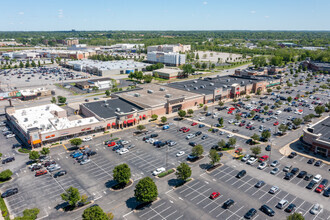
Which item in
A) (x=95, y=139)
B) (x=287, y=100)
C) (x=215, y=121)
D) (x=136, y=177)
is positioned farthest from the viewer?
(x=287, y=100)

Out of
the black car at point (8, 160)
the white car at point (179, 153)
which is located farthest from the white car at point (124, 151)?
the black car at point (8, 160)

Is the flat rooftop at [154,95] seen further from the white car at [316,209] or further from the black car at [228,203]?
the white car at [316,209]

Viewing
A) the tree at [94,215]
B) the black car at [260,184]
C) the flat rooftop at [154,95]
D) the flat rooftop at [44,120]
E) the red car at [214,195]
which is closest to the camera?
the tree at [94,215]

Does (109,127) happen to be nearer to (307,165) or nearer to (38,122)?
(38,122)

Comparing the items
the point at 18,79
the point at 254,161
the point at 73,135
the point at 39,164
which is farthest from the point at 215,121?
the point at 18,79

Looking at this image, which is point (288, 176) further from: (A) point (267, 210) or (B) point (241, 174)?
(A) point (267, 210)

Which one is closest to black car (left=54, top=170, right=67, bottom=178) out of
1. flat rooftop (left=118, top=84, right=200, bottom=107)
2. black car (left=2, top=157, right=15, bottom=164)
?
black car (left=2, top=157, right=15, bottom=164)
